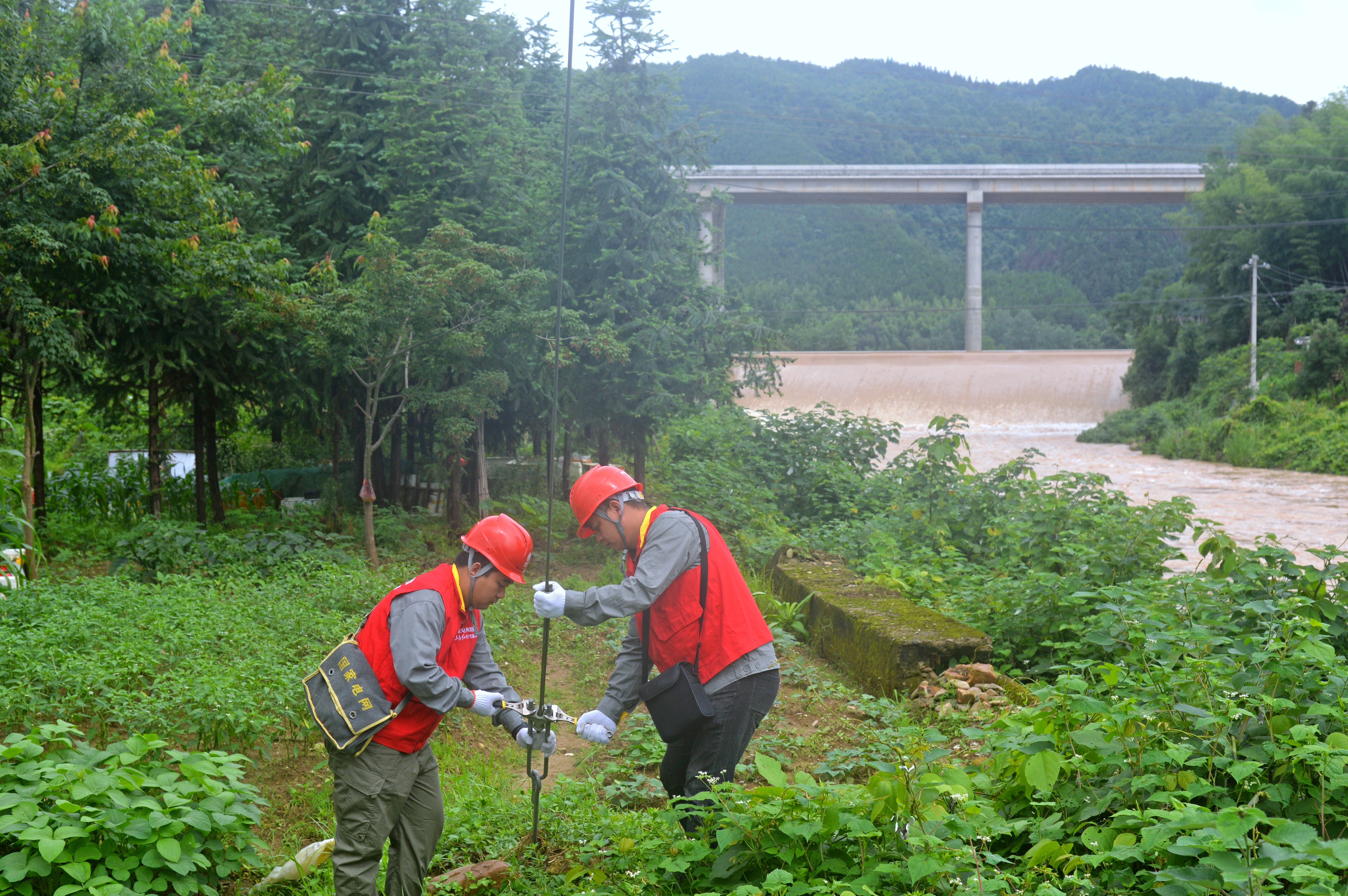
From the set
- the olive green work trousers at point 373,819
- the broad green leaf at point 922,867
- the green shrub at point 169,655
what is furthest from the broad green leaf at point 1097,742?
the green shrub at point 169,655

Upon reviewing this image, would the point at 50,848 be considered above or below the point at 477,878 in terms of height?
above

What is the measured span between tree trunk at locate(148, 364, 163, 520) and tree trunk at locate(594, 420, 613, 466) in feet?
17.9

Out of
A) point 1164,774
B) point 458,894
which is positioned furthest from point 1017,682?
point 458,894

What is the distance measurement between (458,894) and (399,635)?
1075 mm

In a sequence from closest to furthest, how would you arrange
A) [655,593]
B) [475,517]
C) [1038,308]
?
[655,593] < [475,517] < [1038,308]

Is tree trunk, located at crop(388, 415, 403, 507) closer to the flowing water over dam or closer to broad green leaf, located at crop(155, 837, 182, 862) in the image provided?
broad green leaf, located at crop(155, 837, 182, 862)

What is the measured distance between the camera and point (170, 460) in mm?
15094

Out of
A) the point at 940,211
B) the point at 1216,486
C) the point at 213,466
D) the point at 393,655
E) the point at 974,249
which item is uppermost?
the point at 940,211

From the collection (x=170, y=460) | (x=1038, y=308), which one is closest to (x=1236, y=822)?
(x=170, y=460)

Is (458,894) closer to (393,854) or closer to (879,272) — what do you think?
(393,854)

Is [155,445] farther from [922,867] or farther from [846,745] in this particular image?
[922,867]

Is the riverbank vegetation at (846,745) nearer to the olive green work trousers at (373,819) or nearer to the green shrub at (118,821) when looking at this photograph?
the green shrub at (118,821)

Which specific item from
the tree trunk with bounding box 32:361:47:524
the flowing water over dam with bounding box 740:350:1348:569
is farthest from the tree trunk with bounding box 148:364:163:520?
the flowing water over dam with bounding box 740:350:1348:569

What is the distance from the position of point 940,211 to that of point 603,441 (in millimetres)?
76048
